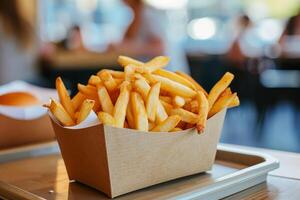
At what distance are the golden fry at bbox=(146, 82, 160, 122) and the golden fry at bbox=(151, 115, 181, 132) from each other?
19mm

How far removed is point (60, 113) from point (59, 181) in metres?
0.15

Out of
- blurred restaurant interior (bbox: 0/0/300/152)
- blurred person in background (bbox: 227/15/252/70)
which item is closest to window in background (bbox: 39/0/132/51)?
blurred restaurant interior (bbox: 0/0/300/152)

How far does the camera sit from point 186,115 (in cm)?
70

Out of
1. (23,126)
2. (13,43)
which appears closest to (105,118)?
(23,126)

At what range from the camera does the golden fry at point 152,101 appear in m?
0.67

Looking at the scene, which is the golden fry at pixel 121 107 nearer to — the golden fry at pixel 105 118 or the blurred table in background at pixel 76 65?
the golden fry at pixel 105 118

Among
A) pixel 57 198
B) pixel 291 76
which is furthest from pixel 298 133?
pixel 57 198

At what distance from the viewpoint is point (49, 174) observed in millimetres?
840

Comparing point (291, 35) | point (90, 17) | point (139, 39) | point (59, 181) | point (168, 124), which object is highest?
point (90, 17)

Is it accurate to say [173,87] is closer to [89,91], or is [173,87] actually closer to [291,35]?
[89,91]

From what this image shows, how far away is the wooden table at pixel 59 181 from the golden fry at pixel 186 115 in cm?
14

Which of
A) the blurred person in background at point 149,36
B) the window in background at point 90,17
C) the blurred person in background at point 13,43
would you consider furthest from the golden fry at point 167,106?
the window in background at point 90,17

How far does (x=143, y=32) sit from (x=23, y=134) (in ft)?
7.81

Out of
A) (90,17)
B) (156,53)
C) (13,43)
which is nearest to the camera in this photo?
(156,53)
